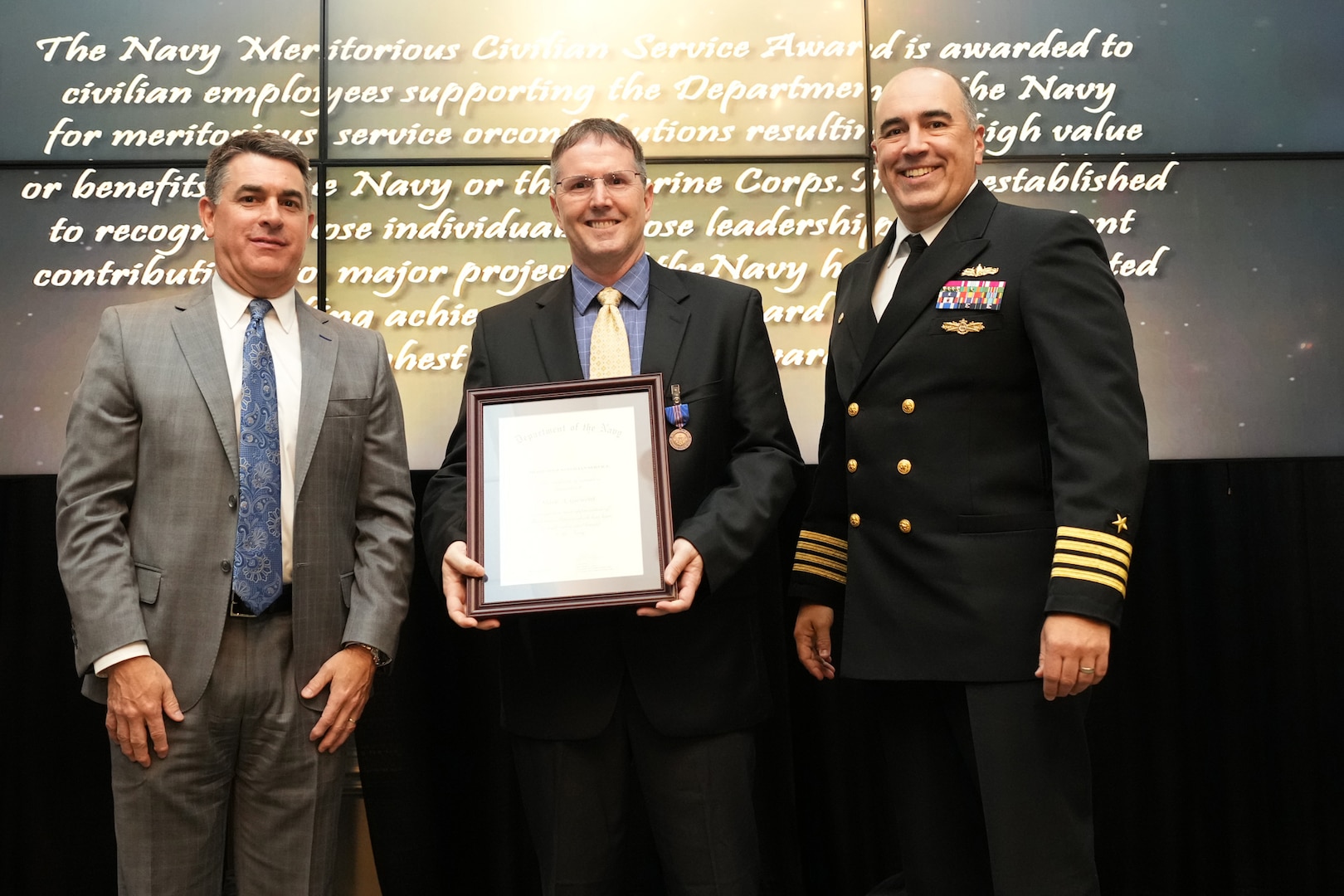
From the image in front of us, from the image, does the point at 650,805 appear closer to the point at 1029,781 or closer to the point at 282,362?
the point at 1029,781

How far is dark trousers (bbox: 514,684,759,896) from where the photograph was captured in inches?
79.8

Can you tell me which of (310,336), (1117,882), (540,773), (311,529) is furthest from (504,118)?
(1117,882)

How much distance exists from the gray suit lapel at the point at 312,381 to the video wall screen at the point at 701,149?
135cm

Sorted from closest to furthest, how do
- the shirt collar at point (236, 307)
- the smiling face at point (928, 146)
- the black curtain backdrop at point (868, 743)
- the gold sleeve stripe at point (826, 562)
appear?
the smiling face at point (928, 146), the shirt collar at point (236, 307), the gold sleeve stripe at point (826, 562), the black curtain backdrop at point (868, 743)

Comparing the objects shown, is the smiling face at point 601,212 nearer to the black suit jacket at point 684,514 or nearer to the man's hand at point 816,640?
the black suit jacket at point 684,514

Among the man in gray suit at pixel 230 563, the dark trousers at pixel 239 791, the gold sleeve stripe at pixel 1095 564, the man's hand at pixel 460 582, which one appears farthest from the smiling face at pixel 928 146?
the dark trousers at pixel 239 791

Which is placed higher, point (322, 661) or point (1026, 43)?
point (1026, 43)

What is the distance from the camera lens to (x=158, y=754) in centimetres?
201

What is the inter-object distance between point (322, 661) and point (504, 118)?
2221 mm

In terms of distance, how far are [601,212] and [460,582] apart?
0.79 m

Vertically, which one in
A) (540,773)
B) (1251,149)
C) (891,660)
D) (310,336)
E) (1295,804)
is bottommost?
(1295,804)

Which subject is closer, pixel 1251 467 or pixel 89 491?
pixel 89 491

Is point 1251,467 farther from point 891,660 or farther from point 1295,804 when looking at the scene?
point 891,660

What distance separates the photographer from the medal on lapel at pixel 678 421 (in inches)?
82.9
